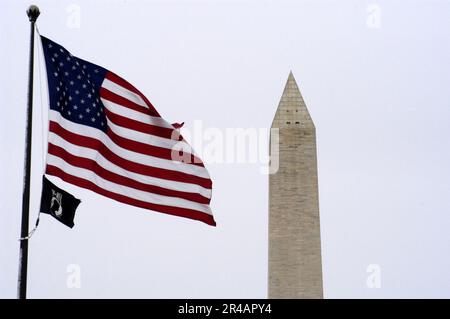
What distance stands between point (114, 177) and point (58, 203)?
1.83 meters

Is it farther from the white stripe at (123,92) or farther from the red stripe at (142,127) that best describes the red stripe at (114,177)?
the white stripe at (123,92)

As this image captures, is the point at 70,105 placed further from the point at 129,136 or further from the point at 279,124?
the point at 279,124

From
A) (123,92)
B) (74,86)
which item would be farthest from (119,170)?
(74,86)

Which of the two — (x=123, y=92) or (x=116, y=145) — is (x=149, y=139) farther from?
(x=123, y=92)

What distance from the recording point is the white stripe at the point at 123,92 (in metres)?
12.7

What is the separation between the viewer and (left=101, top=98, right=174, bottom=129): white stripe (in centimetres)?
1277

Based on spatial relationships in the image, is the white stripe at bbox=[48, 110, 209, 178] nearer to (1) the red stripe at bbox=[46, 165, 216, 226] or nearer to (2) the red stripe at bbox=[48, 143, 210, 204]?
(2) the red stripe at bbox=[48, 143, 210, 204]

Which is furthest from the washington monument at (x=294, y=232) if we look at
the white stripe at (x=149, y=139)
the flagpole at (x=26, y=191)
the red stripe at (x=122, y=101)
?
the flagpole at (x=26, y=191)

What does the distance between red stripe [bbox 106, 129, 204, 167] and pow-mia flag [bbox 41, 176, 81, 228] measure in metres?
1.96

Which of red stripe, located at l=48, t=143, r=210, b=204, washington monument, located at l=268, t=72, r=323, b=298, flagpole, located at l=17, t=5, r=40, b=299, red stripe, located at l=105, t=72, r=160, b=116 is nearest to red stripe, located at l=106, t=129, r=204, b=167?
red stripe, located at l=48, t=143, r=210, b=204

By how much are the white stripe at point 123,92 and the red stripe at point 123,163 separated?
0.88 meters

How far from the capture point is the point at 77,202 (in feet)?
35.9
